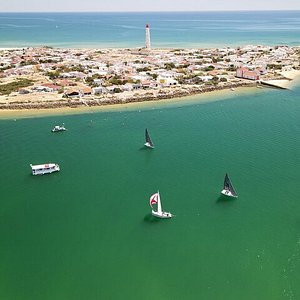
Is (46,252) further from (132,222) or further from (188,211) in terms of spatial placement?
(188,211)

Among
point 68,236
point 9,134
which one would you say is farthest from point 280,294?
point 9,134

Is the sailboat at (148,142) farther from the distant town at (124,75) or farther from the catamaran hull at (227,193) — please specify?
the distant town at (124,75)

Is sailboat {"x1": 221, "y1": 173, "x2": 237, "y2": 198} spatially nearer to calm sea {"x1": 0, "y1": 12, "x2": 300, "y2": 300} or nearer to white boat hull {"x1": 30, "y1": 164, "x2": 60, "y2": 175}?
calm sea {"x1": 0, "y1": 12, "x2": 300, "y2": 300}

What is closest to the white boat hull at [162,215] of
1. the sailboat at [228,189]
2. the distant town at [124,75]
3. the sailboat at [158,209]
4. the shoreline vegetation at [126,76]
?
the sailboat at [158,209]

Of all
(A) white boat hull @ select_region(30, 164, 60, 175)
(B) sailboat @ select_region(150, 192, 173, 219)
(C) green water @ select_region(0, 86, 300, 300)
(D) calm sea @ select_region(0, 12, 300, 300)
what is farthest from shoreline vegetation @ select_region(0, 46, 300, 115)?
(B) sailboat @ select_region(150, 192, 173, 219)

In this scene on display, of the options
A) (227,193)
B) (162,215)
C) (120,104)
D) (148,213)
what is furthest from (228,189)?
(120,104)
